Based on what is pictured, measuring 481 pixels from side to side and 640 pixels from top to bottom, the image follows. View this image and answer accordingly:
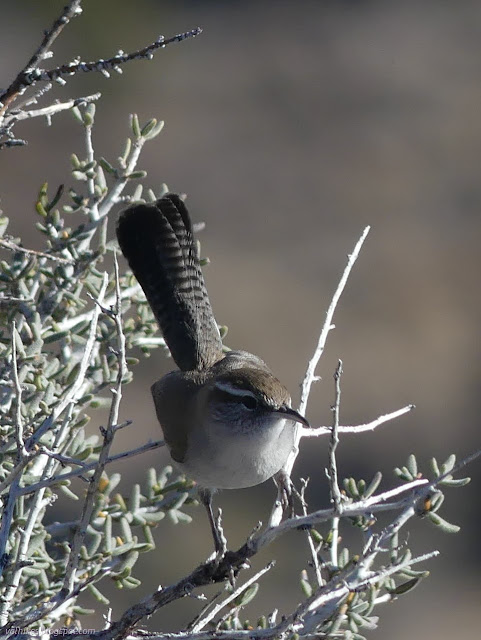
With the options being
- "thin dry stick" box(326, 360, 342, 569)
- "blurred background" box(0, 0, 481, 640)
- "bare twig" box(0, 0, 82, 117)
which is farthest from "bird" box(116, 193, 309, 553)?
"blurred background" box(0, 0, 481, 640)

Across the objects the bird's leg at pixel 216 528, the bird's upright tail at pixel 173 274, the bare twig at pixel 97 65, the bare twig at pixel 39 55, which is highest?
the bare twig at pixel 39 55

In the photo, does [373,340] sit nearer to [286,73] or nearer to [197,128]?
[197,128]

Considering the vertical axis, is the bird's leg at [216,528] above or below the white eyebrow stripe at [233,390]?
below

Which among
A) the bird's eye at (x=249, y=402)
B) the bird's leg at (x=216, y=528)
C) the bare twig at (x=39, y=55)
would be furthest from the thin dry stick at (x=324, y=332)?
the bare twig at (x=39, y=55)

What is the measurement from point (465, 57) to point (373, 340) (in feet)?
23.2

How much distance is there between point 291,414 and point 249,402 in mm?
215

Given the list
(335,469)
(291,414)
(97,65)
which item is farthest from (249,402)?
(97,65)

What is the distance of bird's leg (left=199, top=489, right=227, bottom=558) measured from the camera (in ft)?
8.86

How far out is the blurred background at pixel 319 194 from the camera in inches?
334

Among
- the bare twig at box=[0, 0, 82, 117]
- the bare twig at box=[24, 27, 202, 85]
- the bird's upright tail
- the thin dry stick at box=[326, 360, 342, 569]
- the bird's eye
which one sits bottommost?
the thin dry stick at box=[326, 360, 342, 569]

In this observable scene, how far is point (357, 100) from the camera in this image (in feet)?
49.7

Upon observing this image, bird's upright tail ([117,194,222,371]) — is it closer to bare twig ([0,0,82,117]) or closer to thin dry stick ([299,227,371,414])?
thin dry stick ([299,227,371,414])

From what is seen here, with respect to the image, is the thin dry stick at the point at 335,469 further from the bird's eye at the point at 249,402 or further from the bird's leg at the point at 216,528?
the bird's eye at the point at 249,402

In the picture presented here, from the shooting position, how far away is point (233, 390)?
3.27m
